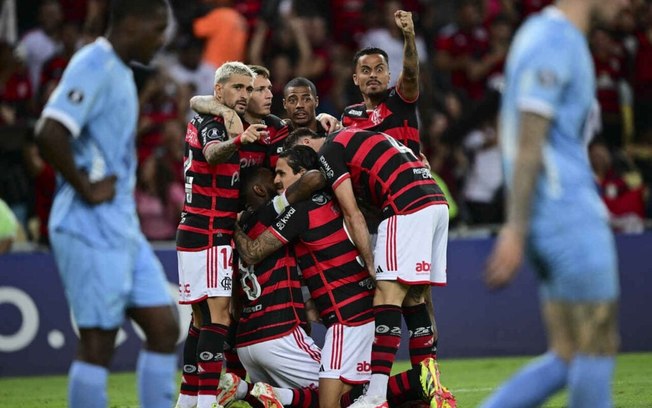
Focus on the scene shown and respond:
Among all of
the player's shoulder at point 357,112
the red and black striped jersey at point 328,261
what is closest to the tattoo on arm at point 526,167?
the red and black striped jersey at point 328,261

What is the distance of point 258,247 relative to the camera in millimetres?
7535

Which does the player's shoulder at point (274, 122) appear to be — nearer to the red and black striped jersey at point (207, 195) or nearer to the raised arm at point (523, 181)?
the red and black striped jersey at point (207, 195)

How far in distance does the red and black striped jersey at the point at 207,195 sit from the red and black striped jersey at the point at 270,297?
0.24 m

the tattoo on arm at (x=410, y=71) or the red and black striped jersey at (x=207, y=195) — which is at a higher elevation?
the tattoo on arm at (x=410, y=71)

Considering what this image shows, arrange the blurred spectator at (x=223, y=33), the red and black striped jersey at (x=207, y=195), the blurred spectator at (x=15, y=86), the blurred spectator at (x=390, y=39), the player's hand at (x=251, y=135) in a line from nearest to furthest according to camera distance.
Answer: the player's hand at (x=251, y=135) < the red and black striped jersey at (x=207, y=195) < the blurred spectator at (x=15, y=86) < the blurred spectator at (x=223, y=33) < the blurred spectator at (x=390, y=39)

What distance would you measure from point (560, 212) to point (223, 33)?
32.3 ft

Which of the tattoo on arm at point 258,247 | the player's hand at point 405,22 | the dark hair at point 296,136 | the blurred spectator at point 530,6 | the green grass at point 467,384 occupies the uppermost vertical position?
the blurred spectator at point 530,6

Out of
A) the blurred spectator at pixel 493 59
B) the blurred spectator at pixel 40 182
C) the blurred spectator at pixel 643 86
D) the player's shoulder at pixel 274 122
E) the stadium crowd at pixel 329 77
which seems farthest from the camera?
the blurred spectator at pixel 493 59

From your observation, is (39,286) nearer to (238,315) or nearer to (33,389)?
(33,389)

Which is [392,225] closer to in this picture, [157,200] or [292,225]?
[292,225]

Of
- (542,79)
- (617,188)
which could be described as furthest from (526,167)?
(617,188)

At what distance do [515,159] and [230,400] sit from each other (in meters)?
3.54

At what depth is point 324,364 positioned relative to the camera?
7203 millimetres

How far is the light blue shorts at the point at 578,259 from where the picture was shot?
4.57m
